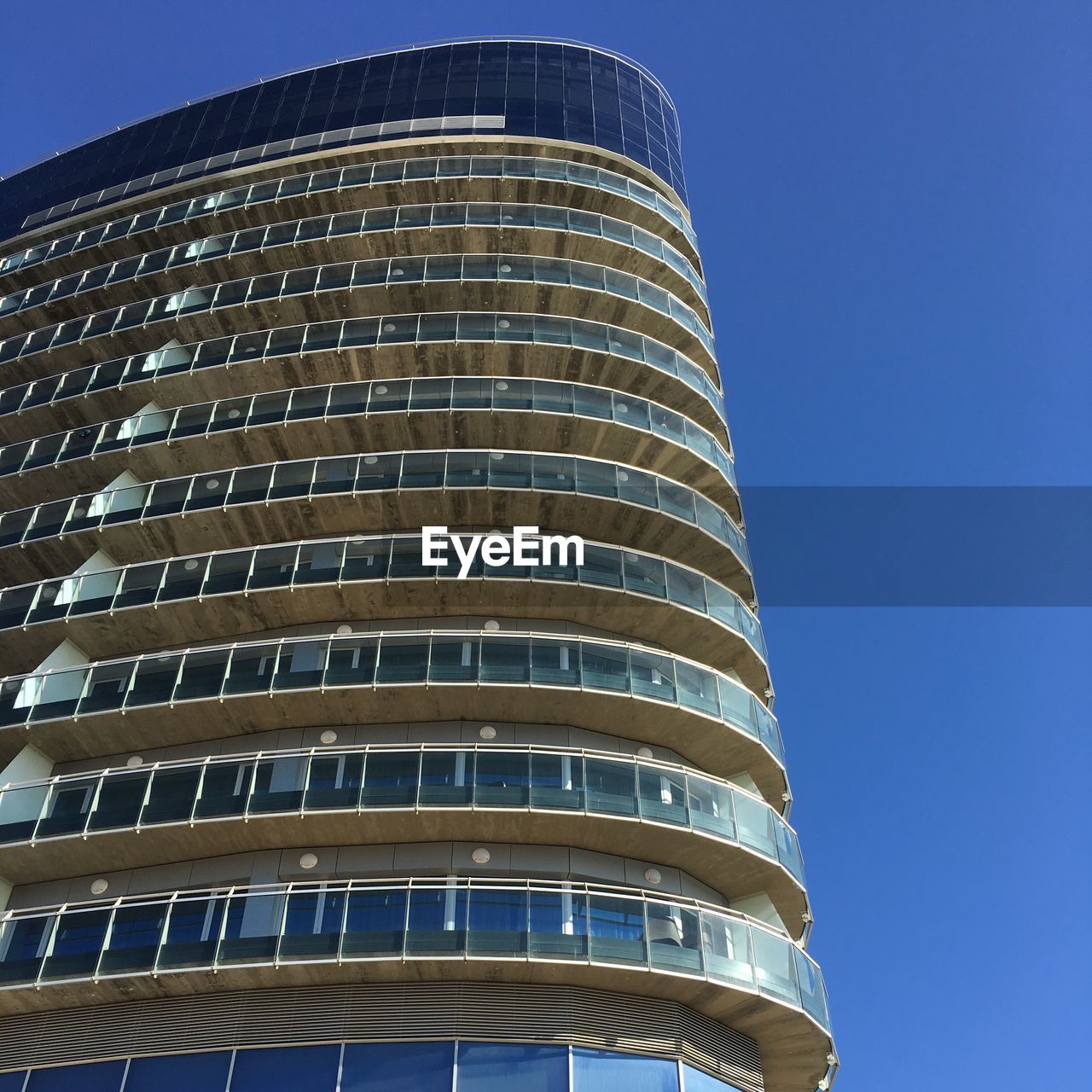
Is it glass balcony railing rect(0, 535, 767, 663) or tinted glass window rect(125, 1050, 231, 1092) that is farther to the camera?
glass balcony railing rect(0, 535, 767, 663)

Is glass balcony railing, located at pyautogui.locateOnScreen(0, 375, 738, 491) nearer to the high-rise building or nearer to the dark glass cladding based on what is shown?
the high-rise building

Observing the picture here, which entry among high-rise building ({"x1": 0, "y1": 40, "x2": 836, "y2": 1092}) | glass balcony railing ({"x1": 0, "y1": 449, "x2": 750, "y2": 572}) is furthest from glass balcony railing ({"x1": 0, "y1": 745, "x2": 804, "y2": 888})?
glass balcony railing ({"x1": 0, "y1": 449, "x2": 750, "y2": 572})

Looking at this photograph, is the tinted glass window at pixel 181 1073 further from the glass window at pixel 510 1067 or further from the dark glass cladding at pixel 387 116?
the dark glass cladding at pixel 387 116

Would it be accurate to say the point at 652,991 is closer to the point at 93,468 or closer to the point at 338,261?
the point at 93,468

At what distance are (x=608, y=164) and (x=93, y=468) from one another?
79.1 feet

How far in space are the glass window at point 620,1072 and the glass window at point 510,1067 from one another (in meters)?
0.26

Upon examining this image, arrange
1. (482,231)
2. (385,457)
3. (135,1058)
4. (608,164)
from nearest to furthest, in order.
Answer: (135,1058) < (385,457) < (482,231) < (608,164)

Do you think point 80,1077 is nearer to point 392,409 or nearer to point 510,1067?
point 510,1067

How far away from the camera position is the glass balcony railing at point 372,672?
23.0 m

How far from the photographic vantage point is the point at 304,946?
60.8 feet

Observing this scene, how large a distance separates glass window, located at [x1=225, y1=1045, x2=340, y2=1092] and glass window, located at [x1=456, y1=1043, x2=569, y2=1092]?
232 cm

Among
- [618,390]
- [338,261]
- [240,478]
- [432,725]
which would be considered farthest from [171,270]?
[432,725]

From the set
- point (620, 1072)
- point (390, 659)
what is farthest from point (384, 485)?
point (620, 1072)

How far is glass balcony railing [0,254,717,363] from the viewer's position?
33.8 m
